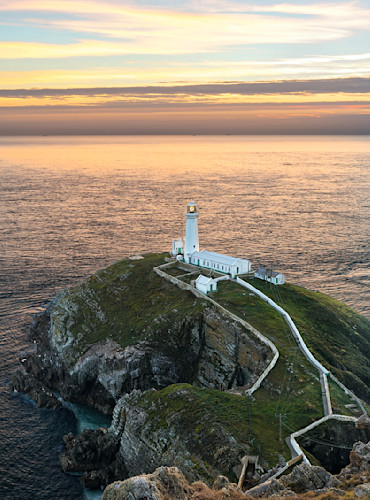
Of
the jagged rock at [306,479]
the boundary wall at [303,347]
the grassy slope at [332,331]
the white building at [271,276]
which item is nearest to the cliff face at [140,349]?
the boundary wall at [303,347]

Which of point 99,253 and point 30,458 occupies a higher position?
point 99,253

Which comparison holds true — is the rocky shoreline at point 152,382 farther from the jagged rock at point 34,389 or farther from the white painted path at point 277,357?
the white painted path at point 277,357

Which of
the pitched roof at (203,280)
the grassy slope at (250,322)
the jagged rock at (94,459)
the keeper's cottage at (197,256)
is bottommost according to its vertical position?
the jagged rock at (94,459)

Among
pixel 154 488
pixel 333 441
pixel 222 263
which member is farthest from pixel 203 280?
pixel 154 488

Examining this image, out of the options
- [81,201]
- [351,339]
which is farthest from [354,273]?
[81,201]

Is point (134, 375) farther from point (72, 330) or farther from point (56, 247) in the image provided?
point (56, 247)

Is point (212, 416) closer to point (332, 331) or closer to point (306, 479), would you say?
point (306, 479)
